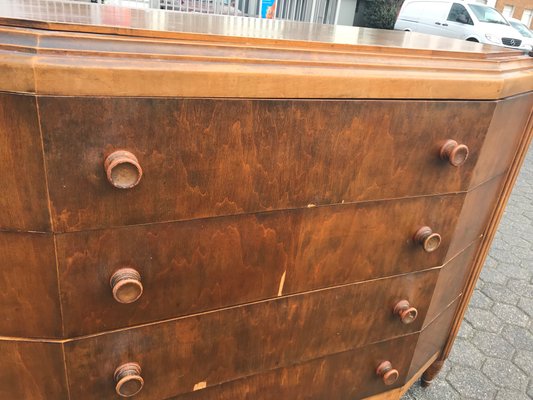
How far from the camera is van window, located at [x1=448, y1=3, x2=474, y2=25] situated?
30.7 feet

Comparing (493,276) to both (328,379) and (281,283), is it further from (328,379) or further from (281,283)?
(281,283)

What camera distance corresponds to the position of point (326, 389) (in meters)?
1.23

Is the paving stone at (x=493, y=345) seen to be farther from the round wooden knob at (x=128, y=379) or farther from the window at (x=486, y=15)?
the window at (x=486, y=15)

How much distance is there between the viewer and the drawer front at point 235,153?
2.19 ft

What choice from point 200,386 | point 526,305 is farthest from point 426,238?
point 526,305

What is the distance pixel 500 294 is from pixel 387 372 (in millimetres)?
1589

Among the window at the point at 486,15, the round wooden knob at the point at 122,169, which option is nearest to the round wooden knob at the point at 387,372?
the round wooden knob at the point at 122,169

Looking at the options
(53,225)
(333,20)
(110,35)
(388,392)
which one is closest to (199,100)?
(110,35)

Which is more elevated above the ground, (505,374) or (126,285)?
(126,285)

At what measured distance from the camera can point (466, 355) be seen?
1.98 m

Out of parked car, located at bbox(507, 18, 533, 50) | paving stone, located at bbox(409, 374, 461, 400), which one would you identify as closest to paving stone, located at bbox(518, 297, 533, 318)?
paving stone, located at bbox(409, 374, 461, 400)

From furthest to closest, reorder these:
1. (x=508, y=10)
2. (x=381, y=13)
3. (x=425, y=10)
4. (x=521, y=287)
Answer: (x=508, y=10) → (x=381, y=13) → (x=425, y=10) → (x=521, y=287)

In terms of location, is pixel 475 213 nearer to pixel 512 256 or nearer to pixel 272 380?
pixel 272 380

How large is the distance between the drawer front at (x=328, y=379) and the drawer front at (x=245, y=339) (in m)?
0.03
